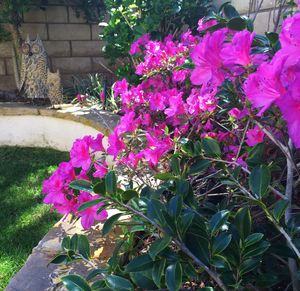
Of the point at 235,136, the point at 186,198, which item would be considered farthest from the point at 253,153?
the point at 235,136

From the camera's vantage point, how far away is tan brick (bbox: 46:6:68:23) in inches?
198

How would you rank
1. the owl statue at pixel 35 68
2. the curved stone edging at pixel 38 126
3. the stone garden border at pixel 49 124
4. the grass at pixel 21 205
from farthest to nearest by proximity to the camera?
1. the owl statue at pixel 35 68
2. the curved stone edging at pixel 38 126
3. the stone garden border at pixel 49 124
4. the grass at pixel 21 205

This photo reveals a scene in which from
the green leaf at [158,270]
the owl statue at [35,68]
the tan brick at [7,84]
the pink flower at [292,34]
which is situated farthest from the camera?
the tan brick at [7,84]

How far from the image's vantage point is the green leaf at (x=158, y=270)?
0.78m

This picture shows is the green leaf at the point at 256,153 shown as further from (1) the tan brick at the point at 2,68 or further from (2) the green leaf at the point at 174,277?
(1) the tan brick at the point at 2,68

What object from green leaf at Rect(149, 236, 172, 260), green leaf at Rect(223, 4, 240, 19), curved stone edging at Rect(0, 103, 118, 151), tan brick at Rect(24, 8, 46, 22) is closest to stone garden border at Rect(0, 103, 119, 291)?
curved stone edging at Rect(0, 103, 118, 151)

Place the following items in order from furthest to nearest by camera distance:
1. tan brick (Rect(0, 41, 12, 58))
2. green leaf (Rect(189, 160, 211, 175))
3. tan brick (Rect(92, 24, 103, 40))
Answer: tan brick (Rect(92, 24, 103, 40))
tan brick (Rect(0, 41, 12, 58))
green leaf (Rect(189, 160, 211, 175))

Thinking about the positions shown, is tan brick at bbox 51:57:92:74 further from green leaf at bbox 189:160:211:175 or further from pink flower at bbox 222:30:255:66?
pink flower at bbox 222:30:255:66

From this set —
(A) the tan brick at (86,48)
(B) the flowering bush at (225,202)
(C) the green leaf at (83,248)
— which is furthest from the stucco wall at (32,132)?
(C) the green leaf at (83,248)

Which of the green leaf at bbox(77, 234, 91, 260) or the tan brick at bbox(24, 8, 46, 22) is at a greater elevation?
the tan brick at bbox(24, 8, 46, 22)

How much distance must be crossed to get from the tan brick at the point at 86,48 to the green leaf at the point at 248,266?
4.82m

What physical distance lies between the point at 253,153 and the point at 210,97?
462 millimetres

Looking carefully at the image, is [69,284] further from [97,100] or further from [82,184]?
[97,100]

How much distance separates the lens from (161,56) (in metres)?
2.10
